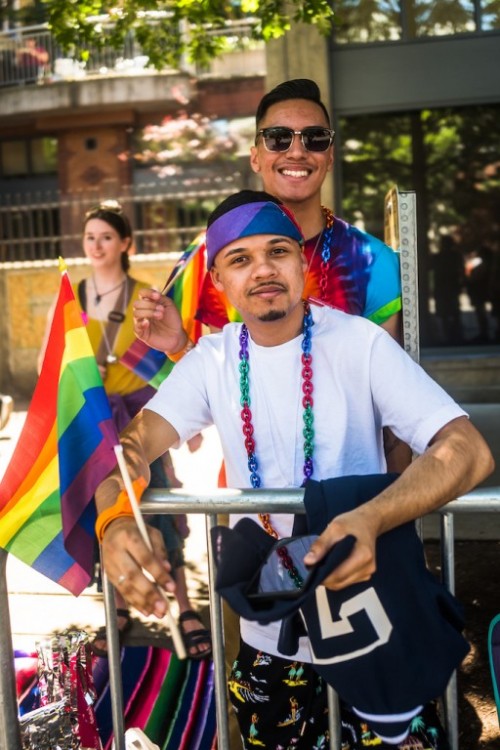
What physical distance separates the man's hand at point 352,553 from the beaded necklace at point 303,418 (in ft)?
1.47

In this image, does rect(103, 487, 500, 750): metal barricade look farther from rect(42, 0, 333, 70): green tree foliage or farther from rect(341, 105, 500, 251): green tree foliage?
rect(341, 105, 500, 251): green tree foliage

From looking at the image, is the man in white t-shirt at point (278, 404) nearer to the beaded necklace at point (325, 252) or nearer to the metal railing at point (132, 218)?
the beaded necklace at point (325, 252)

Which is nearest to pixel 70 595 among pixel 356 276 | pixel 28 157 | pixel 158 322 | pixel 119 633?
pixel 119 633

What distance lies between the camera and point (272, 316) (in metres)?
2.38

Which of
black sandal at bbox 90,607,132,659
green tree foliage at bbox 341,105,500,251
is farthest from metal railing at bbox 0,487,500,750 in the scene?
green tree foliage at bbox 341,105,500,251

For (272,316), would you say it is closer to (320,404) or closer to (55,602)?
(320,404)

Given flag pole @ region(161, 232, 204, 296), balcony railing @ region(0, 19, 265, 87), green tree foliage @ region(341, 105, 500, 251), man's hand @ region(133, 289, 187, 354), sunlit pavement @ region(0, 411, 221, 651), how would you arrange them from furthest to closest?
balcony railing @ region(0, 19, 265, 87), green tree foliage @ region(341, 105, 500, 251), sunlit pavement @ region(0, 411, 221, 651), flag pole @ region(161, 232, 204, 296), man's hand @ region(133, 289, 187, 354)

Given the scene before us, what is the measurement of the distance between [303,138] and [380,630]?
5.83 feet

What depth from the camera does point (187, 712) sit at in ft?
12.1

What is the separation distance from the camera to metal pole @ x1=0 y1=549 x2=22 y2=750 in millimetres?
Answer: 2262

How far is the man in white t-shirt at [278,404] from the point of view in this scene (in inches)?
89.7

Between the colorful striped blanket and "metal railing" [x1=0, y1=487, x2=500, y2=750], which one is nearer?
"metal railing" [x1=0, y1=487, x2=500, y2=750]

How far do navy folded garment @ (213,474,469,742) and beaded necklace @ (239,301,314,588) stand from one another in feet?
1.21

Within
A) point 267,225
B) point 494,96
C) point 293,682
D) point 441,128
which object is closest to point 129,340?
point 267,225
